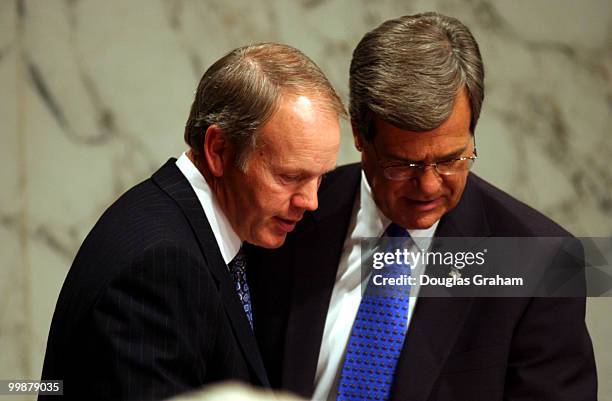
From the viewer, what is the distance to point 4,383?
3705 millimetres

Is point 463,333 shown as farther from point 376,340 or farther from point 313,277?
point 313,277

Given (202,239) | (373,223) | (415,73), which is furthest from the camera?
(373,223)

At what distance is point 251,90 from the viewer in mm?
2273

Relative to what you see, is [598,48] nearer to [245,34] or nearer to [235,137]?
[245,34]

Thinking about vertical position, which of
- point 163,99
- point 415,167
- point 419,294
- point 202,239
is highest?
point 163,99

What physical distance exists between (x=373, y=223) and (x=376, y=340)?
285 mm

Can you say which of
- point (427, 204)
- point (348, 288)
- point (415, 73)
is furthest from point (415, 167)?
point (348, 288)

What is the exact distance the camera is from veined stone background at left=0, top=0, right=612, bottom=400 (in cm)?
365

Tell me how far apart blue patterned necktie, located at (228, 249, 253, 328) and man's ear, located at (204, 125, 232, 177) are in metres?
0.23

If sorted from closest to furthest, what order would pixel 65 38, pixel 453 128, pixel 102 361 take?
1. pixel 102 361
2. pixel 453 128
3. pixel 65 38

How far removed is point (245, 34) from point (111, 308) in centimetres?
178

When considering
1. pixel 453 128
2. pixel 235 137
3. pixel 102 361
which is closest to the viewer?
pixel 102 361

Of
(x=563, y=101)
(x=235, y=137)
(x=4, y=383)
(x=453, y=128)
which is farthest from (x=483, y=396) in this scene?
(x=4, y=383)

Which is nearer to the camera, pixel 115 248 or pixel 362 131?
pixel 115 248
